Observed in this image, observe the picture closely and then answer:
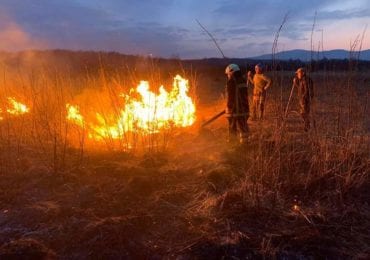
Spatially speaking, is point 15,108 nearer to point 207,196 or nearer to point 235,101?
point 235,101

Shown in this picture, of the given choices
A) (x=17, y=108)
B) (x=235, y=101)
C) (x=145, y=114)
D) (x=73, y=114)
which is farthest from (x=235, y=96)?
(x=17, y=108)

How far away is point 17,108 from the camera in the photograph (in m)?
9.28

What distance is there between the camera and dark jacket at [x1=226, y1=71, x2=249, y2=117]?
875 centimetres

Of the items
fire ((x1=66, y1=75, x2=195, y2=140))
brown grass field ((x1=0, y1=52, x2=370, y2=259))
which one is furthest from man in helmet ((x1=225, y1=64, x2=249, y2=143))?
fire ((x1=66, y1=75, x2=195, y2=140))

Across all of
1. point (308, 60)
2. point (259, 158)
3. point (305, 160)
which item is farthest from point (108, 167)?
point (308, 60)

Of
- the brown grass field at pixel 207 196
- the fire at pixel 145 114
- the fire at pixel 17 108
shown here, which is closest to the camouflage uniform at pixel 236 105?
the brown grass field at pixel 207 196

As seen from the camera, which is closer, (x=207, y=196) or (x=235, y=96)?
(x=207, y=196)

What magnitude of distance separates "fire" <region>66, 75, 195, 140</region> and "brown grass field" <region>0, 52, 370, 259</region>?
0.36 meters

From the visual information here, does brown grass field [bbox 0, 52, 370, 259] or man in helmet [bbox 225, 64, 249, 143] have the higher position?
man in helmet [bbox 225, 64, 249, 143]

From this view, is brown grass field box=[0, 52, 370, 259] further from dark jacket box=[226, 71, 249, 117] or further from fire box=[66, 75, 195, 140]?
dark jacket box=[226, 71, 249, 117]

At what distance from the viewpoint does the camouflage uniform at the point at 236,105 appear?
8.77 m

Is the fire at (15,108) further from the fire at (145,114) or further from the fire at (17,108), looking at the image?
the fire at (145,114)

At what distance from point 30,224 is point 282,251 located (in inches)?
121

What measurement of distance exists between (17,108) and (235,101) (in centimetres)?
456
